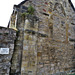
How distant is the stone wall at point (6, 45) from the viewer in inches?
113

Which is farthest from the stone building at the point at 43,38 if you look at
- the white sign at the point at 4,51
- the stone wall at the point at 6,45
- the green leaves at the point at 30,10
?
the white sign at the point at 4,51

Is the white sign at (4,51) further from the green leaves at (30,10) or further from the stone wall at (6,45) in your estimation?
the green leaves at (30,10)

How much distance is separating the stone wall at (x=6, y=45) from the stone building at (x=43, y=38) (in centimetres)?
21

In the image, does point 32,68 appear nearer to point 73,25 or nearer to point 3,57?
point 3,57

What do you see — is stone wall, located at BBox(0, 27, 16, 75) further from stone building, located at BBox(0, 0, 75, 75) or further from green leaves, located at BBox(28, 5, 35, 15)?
green leaves, located at BBox(28, 5, 35, 15)

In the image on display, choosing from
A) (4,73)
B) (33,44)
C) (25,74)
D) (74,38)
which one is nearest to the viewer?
(4,73)

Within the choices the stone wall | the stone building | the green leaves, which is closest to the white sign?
the stone wall

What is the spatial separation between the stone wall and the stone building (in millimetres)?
213

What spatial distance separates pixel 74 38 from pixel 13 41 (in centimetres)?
406

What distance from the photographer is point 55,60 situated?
167 inches

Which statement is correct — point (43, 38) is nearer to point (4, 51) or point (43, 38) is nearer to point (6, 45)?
point (6, 45)

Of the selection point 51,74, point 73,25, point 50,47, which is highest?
point 73,25

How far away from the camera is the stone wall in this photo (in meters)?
2.88

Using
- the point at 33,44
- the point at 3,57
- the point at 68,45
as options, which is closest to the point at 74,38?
the point at 68,45
